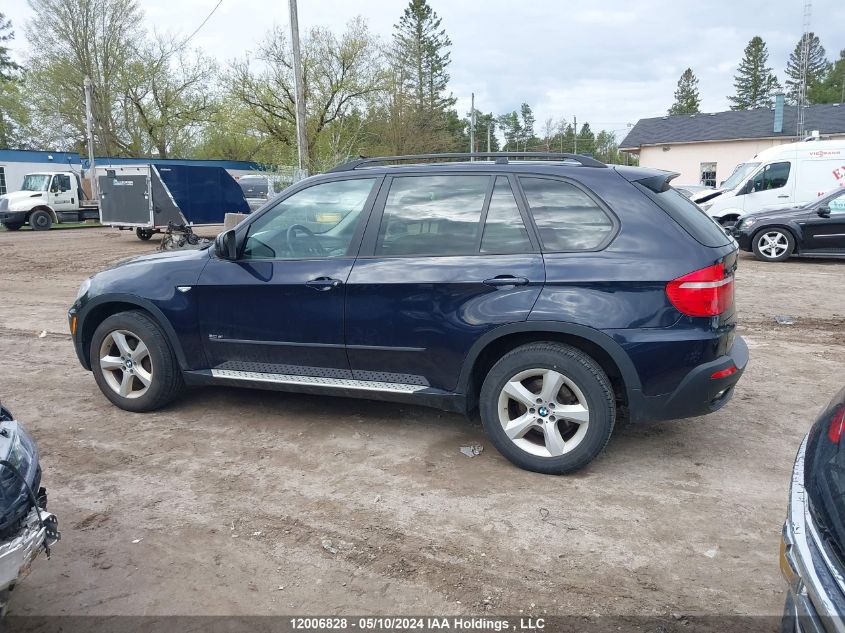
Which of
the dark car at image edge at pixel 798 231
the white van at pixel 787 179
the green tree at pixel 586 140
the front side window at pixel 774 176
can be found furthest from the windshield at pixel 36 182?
the green tree at pixel 586 140

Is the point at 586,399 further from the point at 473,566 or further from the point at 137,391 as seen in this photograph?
the point at 137,391

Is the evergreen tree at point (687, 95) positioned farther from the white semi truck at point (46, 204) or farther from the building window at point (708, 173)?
the white semi truck at point (46, 204)

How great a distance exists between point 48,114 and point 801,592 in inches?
1894

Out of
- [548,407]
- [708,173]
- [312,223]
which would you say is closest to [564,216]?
[548,407]

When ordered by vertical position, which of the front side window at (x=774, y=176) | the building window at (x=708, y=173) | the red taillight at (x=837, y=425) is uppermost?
the building window at (x=708, y=173)

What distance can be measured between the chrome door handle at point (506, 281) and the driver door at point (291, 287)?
937 millimetres

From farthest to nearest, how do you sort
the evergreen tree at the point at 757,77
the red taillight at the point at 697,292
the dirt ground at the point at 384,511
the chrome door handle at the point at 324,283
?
the evergreen tree at the point at 757,77
the chrome door handle at the point at 324,283
the red taillight at the point at 697,292
the dirt ground at the point at 384,511

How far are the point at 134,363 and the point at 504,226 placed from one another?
288 cm

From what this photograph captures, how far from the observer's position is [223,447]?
4375 millimetres

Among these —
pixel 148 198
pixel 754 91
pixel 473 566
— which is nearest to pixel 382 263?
pixel 473 566

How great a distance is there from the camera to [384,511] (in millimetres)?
3535

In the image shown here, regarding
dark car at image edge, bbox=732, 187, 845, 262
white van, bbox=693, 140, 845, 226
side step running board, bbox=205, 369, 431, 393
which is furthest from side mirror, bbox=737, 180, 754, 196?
side step running board, bbox=205, 369, 431, 393

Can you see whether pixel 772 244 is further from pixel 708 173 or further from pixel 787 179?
pixel 708 173

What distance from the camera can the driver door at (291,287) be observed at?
4.30 metres
